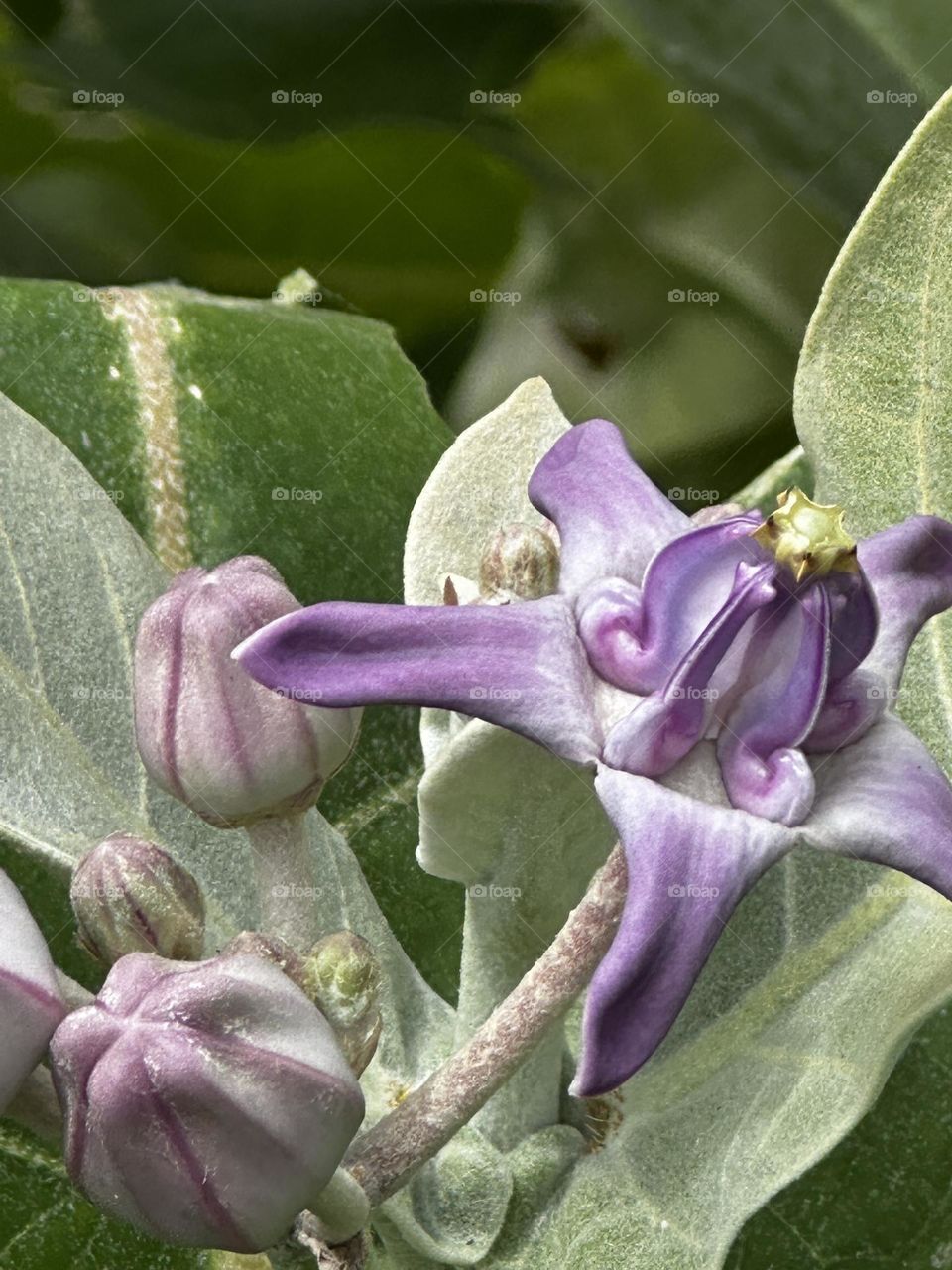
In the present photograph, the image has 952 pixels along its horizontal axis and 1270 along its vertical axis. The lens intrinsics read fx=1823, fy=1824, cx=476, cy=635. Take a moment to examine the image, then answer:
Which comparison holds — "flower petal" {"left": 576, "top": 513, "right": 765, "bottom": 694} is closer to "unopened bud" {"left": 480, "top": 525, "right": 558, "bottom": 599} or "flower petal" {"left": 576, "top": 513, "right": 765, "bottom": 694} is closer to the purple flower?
the purple flower

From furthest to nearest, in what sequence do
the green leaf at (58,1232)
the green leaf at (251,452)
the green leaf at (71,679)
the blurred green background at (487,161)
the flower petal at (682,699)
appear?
the blurred green background at (487,161)
the green leaf at (251,452)
the green leaf at (58,1232)
the green leaf at (71,679)
the flower petal at (682,699)

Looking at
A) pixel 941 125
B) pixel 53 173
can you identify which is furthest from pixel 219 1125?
pixel 53 173

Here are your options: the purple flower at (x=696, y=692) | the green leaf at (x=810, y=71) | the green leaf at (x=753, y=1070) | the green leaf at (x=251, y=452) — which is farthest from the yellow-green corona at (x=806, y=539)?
the green leaf at (x=810, y=71)

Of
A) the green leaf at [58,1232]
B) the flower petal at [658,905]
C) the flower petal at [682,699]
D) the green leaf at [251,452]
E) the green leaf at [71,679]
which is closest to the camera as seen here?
the flower petal at [658,905]

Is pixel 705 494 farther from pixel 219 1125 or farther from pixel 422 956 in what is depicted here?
pixel 219 1125

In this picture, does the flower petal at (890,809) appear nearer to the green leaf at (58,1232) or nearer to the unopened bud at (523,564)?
the unopened bud at (523,564)

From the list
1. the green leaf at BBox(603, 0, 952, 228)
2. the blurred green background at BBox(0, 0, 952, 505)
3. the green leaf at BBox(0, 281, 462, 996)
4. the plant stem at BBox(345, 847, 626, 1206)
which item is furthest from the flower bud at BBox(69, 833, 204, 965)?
the green leaf at BBox(603, 0, 952, 228)
